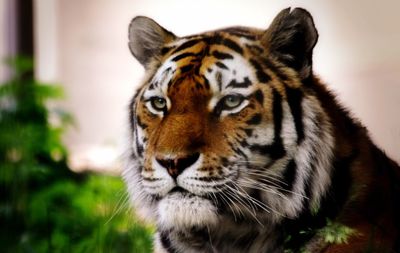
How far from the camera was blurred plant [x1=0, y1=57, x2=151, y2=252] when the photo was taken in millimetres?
2395

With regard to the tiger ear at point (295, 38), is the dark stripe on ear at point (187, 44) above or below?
below

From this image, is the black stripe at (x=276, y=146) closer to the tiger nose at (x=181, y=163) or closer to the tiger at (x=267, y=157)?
the tiger at (x=267, y=157)

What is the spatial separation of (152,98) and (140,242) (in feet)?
1.80

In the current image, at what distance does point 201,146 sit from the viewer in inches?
67.4

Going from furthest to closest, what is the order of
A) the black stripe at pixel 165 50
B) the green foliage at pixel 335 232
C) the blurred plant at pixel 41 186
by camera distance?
the blurred plant at pixel 41 186
the black stripe at pixel 165 50
the green foliage at pixel 335 232

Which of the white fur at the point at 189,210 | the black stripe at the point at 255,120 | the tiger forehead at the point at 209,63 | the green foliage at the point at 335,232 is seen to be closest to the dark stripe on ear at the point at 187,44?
the tiger forehead at the point at 209,63

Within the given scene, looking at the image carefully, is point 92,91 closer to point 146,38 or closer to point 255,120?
point 146,38

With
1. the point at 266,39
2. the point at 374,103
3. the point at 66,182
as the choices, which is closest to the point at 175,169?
the point at 266,39

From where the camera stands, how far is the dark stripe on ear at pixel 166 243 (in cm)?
190

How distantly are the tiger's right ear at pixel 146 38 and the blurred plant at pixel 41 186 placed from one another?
0.51m

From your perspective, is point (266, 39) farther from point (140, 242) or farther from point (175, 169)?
point (140, 242)

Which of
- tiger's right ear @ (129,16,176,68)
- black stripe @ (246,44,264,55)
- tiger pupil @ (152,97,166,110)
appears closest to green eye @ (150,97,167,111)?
tiger pupil @ (152,97,166,110)

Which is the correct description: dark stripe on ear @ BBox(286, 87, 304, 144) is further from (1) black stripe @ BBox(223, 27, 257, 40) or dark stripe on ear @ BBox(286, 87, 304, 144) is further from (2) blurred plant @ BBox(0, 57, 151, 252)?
(2) blurred plant @ BBox(0, 57, 151, 252)

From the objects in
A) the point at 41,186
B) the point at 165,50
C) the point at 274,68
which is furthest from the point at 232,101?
the point at 41,186
